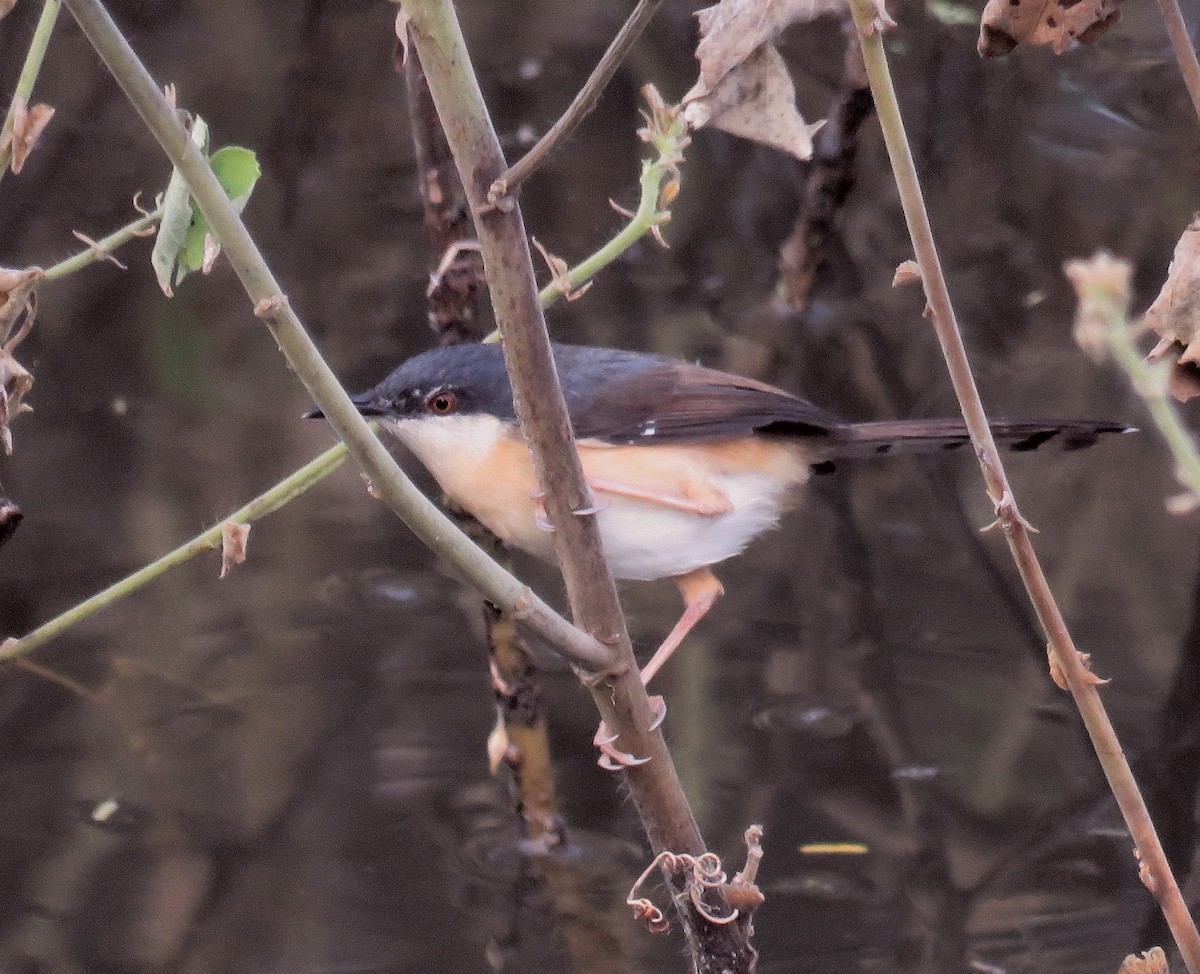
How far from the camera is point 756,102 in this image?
1.30 meters

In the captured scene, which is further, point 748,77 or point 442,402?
point 442,402

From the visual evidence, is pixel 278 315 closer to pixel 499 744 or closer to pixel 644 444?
pixel 644 444

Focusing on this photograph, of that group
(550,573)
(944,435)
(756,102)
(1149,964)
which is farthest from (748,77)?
(550,573)

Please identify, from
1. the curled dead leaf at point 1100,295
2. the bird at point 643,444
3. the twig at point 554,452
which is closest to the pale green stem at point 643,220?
the twig at point 554,452

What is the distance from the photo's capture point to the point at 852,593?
3.53 meters

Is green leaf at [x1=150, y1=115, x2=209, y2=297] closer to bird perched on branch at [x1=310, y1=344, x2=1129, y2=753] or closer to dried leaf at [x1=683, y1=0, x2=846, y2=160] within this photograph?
dried leaf at [x1=683, y1=0, x2=846, y2=160]

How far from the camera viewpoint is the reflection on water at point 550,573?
300 centimetres

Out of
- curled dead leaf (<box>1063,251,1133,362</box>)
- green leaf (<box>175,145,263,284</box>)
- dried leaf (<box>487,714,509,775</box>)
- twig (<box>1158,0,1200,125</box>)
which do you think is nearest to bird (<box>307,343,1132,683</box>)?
dried leaf (<box>487,714,509,775</box>)

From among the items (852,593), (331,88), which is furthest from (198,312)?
(852,593)

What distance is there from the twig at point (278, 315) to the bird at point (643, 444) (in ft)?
3.10

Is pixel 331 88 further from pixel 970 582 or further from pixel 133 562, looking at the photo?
pixel 970 582

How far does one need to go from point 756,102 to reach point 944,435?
103cm

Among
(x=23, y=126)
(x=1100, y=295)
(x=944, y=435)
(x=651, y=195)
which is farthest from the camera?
(x=944, y=435)

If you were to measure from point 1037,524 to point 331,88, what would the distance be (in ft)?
6.80
